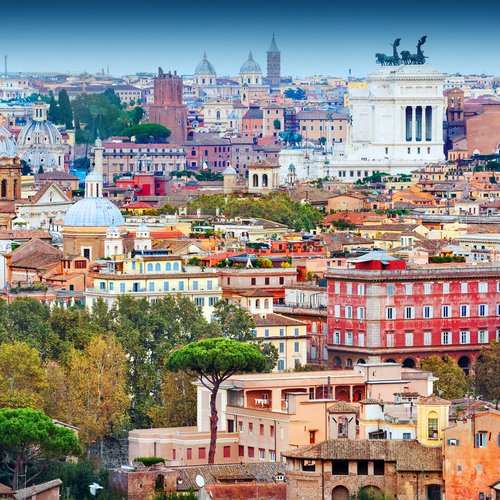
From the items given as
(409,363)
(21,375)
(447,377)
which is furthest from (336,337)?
(21,375)

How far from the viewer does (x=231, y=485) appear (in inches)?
2173

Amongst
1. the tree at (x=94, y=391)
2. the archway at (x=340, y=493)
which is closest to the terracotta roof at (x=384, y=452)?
the archway at (x=340, y=493)

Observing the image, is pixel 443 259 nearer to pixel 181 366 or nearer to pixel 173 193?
pixel 181 366

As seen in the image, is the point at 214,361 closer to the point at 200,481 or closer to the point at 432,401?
the point at 200,481

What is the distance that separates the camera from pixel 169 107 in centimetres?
19738

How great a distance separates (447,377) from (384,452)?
49.2 feet

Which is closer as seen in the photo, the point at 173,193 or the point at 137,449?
the point at 137,449

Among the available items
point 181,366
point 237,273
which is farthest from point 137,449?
point 237,273

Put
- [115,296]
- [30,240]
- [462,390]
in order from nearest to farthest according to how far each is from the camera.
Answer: [462,390] < [115,296] < [30,240]

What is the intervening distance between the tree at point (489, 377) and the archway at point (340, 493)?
46.8ft

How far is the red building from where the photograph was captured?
76.9m

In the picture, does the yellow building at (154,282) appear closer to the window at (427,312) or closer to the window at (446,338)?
the window at (427,312)

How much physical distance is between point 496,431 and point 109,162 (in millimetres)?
115203

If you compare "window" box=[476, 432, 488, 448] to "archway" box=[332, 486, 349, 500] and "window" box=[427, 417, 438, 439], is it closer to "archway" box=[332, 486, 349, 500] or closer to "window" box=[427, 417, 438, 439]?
"window" box=[427, 417, 438, 439]
